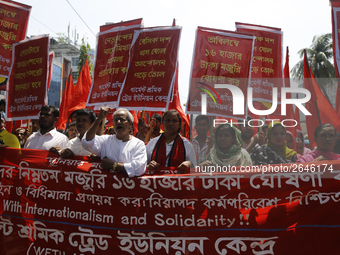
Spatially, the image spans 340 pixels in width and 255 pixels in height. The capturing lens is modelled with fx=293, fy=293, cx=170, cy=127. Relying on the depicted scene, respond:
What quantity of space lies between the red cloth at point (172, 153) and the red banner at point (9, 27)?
11.5 feet

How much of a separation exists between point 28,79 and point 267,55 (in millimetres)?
4386

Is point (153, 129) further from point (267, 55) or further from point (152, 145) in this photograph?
point (267, 55)

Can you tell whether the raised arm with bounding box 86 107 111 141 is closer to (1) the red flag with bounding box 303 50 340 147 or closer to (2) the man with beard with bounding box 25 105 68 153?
(2) the man with beard with bounding box 25 105 68 153

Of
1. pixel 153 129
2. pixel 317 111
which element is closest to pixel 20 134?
pixel 153 129

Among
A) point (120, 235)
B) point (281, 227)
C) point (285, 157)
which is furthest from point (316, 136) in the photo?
point (120, 235)

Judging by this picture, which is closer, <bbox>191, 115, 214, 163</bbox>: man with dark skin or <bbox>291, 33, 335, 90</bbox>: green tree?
<bbox>191, 115, 214, 163</bbox>: man with dark skin

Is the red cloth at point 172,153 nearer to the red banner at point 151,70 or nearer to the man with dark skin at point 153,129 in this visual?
the red banner at point 151,70

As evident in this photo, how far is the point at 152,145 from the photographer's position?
10.7 ft

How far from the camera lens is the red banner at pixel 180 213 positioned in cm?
263

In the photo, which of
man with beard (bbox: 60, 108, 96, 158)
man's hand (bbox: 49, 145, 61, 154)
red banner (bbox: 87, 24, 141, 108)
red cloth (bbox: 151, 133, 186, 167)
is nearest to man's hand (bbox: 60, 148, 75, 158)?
man's hand (bbox: 49, 145, 61, 154)

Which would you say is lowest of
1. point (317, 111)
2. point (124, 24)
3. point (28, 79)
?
point (317, 111)

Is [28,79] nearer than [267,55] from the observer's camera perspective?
Yes

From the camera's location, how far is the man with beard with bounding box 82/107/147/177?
2830 mm

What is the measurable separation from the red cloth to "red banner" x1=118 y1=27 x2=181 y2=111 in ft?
5.79
